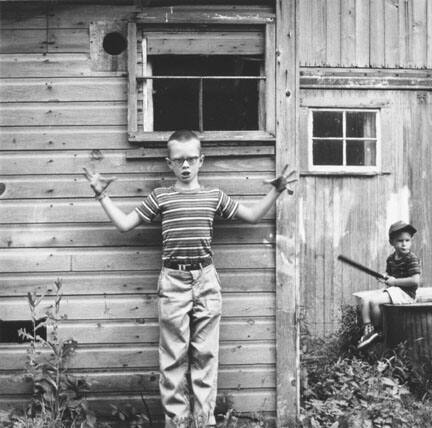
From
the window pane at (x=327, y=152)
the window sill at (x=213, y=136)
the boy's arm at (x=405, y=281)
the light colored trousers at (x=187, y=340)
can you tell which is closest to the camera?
the light colored trousers at (x=187, y=340)

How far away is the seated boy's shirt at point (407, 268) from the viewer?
6793 mm

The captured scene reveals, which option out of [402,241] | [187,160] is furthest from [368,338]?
[187,160]

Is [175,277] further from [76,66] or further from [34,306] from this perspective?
[76,66]

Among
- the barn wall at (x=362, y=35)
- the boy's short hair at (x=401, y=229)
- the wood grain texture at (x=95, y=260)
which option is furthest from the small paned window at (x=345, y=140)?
the wood grain texture at (x=95, y=260)

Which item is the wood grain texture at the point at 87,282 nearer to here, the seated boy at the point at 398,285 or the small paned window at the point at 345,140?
the seated boy at the point at 398,285

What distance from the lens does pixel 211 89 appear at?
5512 mm

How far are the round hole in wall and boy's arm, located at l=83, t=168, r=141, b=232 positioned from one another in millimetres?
1034

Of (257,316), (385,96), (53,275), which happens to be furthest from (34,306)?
(385,96)

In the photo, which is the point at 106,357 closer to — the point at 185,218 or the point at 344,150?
the point at 185,218

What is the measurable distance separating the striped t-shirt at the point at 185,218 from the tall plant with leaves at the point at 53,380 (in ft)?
2.67

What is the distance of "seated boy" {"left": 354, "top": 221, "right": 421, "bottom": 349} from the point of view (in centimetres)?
675

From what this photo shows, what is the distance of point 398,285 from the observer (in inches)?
268

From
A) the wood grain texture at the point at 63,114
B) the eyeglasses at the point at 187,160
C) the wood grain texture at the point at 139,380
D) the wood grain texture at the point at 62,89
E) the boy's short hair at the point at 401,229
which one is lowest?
the wood grain texture at the point at 139,380

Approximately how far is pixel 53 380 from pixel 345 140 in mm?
5552
